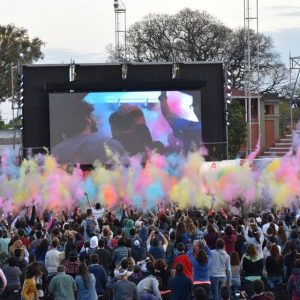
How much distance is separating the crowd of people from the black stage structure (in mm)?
17751

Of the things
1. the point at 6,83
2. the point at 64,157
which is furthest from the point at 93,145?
the point at 6,83

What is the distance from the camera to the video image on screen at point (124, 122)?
34.3 metres

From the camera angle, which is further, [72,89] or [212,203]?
[72,89]

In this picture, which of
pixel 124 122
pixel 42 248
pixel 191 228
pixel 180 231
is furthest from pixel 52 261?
pixel 124 122

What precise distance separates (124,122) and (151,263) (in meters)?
21.2

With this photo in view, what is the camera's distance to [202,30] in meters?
67.4

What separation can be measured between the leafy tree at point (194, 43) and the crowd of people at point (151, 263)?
165 ft

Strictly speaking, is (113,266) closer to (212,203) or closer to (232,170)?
(212,203)

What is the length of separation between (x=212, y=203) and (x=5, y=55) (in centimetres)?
4224

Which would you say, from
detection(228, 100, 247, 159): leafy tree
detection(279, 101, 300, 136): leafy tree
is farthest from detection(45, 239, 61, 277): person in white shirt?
detection(279, 101, 300, 136): leafy tree

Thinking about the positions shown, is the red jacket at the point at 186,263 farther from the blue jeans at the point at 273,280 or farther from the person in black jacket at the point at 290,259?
the person in black jacket at the point at 290,259

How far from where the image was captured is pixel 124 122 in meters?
34.6

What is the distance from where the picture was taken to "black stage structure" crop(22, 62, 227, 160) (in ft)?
114

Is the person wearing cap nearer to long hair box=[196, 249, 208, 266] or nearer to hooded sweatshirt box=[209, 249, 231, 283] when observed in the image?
long hair box=[196, 249, 208, 266]
